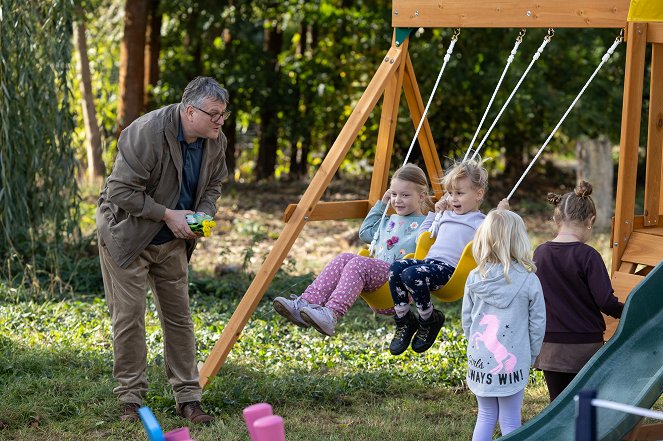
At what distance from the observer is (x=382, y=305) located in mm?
5387

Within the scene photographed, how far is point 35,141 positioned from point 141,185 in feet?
11.7

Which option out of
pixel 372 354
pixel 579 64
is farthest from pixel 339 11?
pixel 372 354

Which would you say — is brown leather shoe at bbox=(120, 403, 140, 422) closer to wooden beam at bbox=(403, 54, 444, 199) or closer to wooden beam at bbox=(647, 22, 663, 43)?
wooden beam at bbox=(403, 54, 444, 199)

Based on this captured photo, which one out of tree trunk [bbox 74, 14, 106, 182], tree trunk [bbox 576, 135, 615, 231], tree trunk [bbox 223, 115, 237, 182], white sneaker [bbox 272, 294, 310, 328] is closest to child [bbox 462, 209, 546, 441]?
white sneaker [bbox 272, 294, 310, 328]

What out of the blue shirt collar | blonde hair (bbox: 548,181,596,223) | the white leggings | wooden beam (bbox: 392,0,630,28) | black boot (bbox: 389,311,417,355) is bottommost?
the white leggings

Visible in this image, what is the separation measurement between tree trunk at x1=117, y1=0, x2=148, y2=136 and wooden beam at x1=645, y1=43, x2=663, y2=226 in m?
8.60

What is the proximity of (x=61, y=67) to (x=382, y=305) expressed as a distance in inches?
162

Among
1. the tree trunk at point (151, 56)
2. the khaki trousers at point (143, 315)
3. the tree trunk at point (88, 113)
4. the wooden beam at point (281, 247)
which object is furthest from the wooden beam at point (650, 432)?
the tree trunk at point (151, 56)

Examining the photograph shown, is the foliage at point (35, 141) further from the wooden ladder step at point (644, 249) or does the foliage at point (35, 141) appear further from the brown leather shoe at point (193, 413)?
the wooden ladder step at point (644, 249)

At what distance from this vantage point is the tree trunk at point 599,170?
1259 cm

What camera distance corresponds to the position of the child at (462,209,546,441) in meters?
4.19

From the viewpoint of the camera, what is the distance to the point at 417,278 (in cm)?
492

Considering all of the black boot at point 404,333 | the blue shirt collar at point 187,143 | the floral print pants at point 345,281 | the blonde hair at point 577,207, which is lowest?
the black boot at point 404,333

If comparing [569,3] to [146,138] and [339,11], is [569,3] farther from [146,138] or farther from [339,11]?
[339,11]
